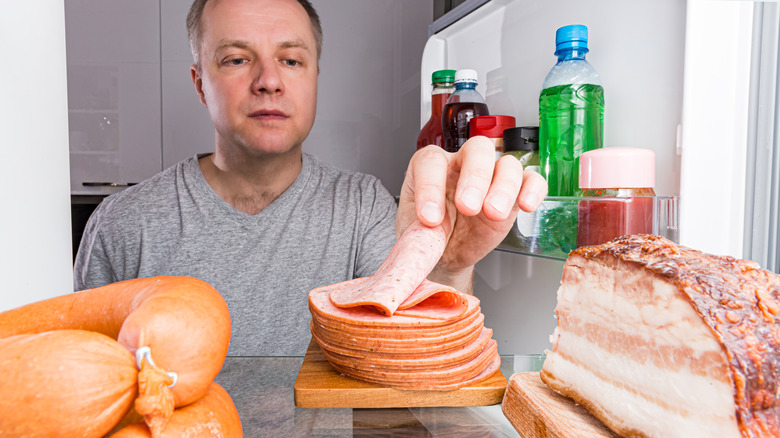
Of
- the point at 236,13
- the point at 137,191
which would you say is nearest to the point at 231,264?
the point at 137,191

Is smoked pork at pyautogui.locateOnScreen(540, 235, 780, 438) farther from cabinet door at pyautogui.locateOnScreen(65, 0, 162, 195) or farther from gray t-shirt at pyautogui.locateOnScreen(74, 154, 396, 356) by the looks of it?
cabinet door at pyautogui.locateOnScreen(65, 0, 162, 195)

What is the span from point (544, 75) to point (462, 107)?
8.4 inches

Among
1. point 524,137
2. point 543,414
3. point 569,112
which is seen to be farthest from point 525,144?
point 543,414

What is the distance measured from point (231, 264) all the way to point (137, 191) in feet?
1.51

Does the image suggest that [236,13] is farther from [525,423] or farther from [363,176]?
[525,423]

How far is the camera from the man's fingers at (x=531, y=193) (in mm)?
778

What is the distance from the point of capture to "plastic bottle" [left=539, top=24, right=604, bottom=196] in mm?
873

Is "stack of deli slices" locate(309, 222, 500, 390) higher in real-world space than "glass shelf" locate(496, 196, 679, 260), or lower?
Answer: lower

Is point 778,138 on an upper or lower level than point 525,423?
upper

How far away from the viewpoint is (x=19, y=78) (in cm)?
56

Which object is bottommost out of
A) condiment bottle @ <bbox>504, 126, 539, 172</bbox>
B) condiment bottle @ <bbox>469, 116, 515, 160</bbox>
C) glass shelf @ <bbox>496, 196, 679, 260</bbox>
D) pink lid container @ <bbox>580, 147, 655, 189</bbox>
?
glass shelf @ <bbox>496, 196, 679, 260</bbox>

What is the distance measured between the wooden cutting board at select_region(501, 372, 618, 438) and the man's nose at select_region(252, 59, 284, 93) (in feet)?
3.93

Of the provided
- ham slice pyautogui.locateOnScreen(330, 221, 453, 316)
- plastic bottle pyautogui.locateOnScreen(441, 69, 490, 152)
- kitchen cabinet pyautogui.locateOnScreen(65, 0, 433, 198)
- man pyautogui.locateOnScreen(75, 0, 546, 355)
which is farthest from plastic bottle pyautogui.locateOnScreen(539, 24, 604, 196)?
kitchen cabinet pyautogui.locateOnScreen(65, 0, 433, 198)

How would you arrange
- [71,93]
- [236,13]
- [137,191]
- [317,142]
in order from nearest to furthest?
1. [236,13]
2. [137,191]
3. [71,93]
4. [317,142]
